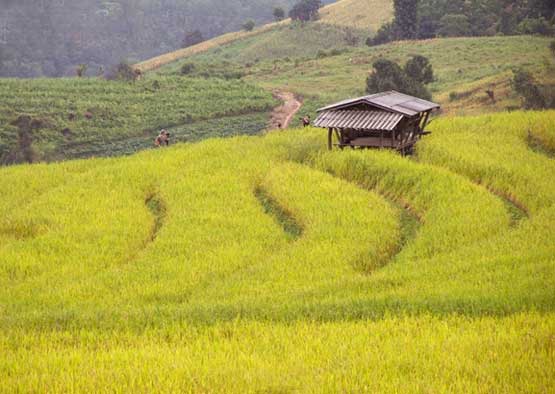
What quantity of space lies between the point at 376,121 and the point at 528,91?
79.8ft

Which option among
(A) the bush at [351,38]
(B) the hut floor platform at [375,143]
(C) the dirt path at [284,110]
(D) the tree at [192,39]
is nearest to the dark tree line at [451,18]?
(A) the bush at [351,38]

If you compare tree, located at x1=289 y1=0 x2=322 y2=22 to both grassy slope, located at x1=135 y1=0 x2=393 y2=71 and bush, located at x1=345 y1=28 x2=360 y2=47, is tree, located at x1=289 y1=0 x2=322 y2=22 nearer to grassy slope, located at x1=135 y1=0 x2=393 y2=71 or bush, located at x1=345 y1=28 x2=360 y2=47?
grassy slope, located at x1=135 y1=0 x2=393 y2=71

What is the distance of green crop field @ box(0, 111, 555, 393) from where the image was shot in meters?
9.10

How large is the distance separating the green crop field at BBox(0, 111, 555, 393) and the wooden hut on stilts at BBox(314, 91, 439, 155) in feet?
2.80

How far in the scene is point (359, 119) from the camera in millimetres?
24125

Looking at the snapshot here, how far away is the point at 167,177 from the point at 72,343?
12.6 m

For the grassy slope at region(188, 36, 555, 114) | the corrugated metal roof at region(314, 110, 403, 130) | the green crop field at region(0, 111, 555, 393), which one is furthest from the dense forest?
the green crop field at region(0, 111, 555, 393)

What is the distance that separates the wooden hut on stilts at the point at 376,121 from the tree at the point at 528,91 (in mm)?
20760

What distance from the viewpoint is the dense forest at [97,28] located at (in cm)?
12056

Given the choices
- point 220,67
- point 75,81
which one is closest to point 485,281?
point 75,81

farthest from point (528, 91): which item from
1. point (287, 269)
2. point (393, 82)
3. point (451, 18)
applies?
point (451, 18)

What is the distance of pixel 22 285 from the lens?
49.5 ft

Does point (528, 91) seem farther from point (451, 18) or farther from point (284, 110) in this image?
point (451, 18)

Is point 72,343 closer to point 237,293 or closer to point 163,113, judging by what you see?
point 237,293
